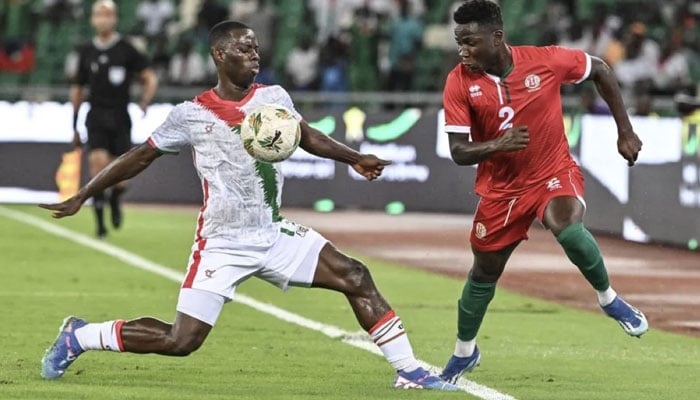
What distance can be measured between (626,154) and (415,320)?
12.6 feet

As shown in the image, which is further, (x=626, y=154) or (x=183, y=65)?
(x=183, y=65)

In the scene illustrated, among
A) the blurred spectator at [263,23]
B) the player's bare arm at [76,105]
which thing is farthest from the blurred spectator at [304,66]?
the player's bare arm at [76,105]

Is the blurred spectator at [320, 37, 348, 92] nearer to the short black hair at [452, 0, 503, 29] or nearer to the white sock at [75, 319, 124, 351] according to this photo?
the short black hair at [452, 0, 503, 29]

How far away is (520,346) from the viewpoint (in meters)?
11.2

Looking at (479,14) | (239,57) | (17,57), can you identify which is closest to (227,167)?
(239,57)

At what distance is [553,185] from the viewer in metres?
9.33

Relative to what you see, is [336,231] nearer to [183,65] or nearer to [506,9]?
[183,65]

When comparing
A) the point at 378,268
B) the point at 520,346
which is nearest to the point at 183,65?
the point at 378,268

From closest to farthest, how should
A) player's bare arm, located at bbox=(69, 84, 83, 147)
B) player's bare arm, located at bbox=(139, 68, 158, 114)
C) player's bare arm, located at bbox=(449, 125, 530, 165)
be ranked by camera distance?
player's bare arm, located at bbox=(449, 125, 530, 165) → player's bare arm, located at bbox=(139, 68, 158, 114) → player's bare arm, located at bbox=(69, 84, 83, 147)

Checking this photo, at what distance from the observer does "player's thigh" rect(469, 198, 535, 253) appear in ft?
30.6

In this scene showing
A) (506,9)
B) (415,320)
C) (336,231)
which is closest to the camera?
(415,320)

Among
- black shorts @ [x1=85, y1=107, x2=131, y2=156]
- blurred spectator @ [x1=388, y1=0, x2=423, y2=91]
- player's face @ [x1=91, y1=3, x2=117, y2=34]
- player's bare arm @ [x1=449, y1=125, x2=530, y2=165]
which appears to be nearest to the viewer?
player's bare arm @ [x1=449, y1=125, x2=530, y2=165]

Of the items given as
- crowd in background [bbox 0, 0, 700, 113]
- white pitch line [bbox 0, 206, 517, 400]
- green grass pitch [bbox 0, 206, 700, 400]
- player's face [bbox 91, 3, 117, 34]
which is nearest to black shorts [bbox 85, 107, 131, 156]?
player's face [bbox 91, 3, 117, 34]

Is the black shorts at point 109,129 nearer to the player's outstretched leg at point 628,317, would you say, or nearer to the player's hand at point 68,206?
the player's hand at point 68,206
